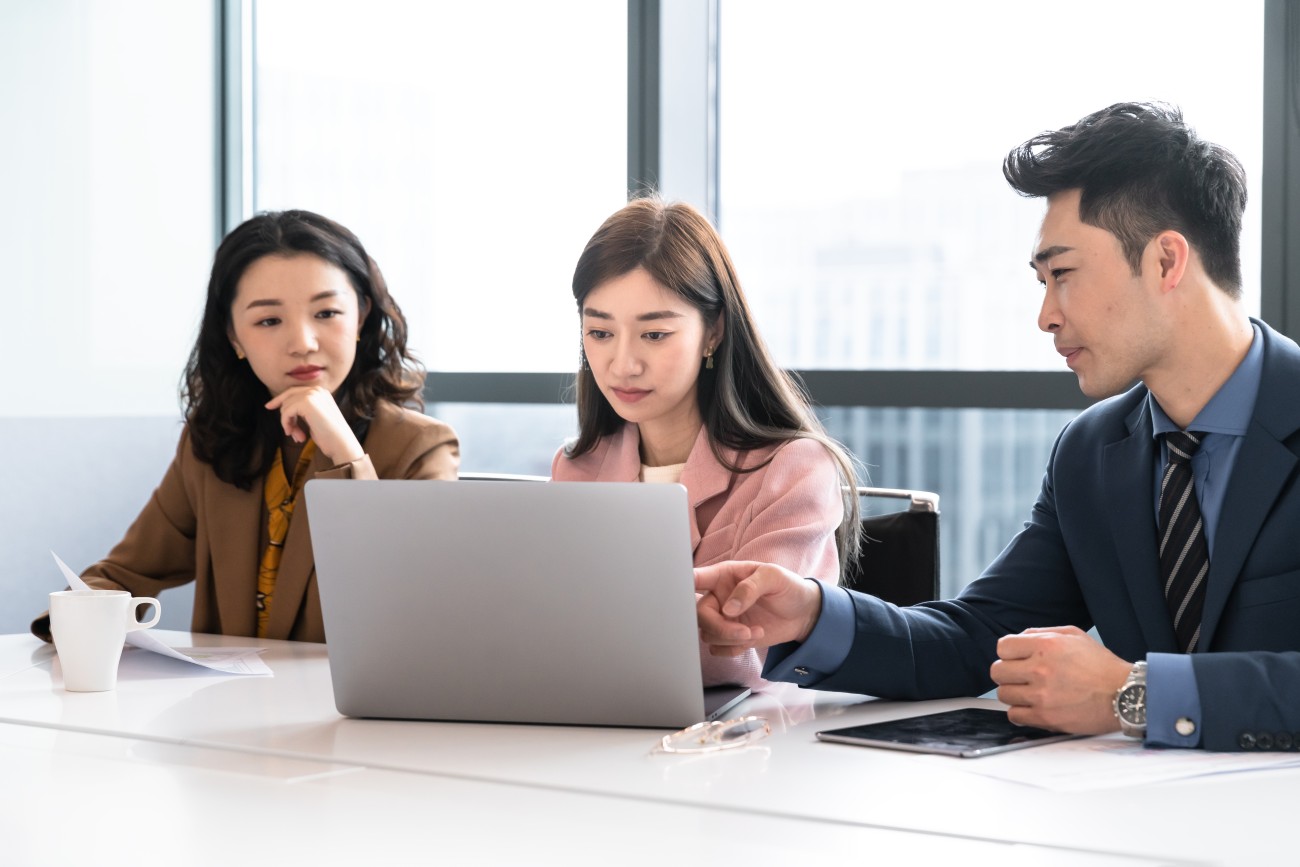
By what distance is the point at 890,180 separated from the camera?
9.82 feet

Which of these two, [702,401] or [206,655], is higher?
[702,401]

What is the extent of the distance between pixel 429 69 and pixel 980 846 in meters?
3.22

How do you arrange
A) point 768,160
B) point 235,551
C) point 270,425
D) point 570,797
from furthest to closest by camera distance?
1. point 768,160
2. point 270,425
3. point 235,551
4. point 570,797

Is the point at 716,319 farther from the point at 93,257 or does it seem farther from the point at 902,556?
the point at 93,257

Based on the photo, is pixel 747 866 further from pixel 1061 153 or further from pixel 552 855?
pixel 1061 153

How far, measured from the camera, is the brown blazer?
2.12 metres

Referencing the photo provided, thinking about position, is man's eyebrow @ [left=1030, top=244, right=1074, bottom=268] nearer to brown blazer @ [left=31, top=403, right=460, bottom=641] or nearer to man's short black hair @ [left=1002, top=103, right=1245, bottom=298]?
man's short black hair @ [left=1002, top=103, right=1245, bottom=298]

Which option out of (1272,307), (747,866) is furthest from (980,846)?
(1272,307)

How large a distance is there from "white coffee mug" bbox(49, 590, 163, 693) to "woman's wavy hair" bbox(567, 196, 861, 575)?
0.79 metres

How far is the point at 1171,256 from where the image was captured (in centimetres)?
160

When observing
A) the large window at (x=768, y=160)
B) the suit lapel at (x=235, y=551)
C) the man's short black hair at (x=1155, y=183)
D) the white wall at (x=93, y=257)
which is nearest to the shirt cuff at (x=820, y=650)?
the man's short black hair at (x=1155, y=183)

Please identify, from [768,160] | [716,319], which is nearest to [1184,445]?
[716,319]

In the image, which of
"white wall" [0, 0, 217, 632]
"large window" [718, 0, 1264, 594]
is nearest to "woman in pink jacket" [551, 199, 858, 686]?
"large window" [718, 0, 1264, 594]

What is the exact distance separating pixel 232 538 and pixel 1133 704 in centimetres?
152
